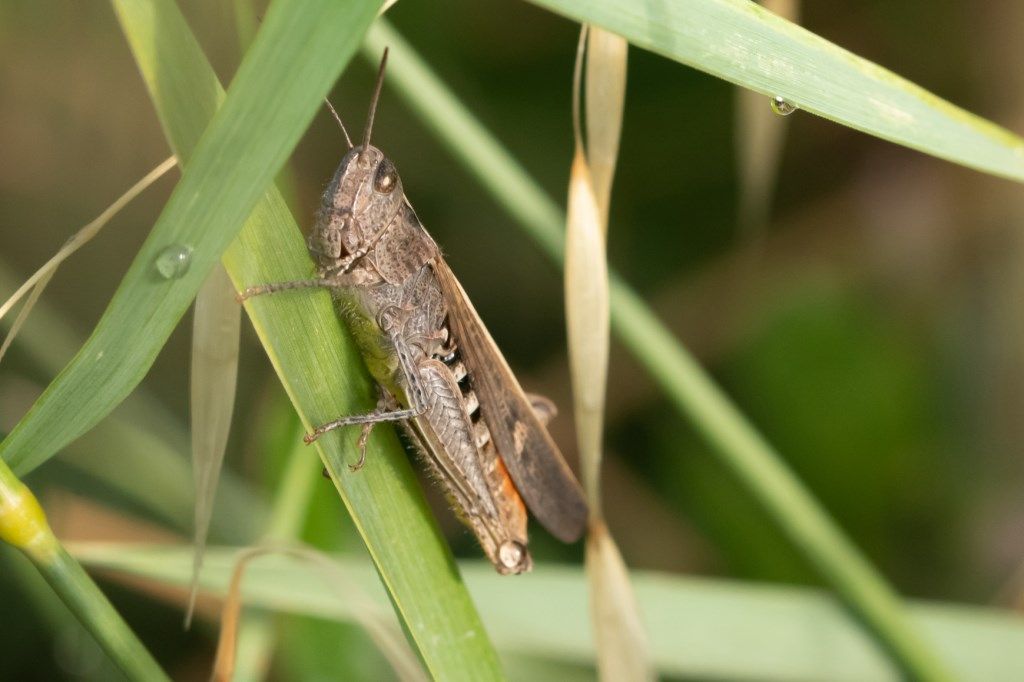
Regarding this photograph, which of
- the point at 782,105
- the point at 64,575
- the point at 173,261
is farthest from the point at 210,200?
the point at 782,105

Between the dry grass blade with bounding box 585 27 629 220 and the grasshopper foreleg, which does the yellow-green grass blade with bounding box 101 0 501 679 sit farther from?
the dry grass blade with bounding box 585 27 629 220

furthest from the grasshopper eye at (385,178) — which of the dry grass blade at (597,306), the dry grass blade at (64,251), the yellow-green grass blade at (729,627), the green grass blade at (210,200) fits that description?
the yellow-green grass blade at (729,627)

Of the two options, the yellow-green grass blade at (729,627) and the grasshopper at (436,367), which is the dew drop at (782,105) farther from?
the yellow-green grass blade at (729,627)

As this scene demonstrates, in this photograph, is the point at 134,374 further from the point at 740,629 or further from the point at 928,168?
the point at 928,168

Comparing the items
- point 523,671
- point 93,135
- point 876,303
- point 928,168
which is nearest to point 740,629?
point 523,671

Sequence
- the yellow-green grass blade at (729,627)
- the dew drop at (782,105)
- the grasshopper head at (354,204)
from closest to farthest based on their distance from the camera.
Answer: the dew drop at (782,105) < the grasshopper head at (354,204) < the yellow-green grass blade at (729,627)
